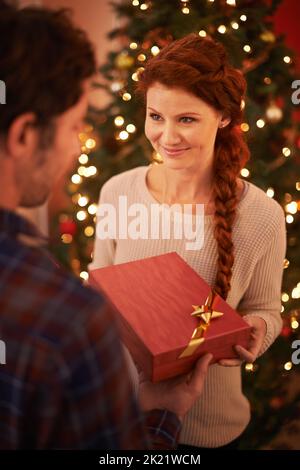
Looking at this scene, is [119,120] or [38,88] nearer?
[38,88]

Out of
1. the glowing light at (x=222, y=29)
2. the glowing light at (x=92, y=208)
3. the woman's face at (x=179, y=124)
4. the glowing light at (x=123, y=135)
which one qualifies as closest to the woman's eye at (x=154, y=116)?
the woman's face at (x=179, y=124)

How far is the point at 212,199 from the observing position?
127cm

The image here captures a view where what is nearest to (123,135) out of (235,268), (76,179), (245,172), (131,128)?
(131,128)

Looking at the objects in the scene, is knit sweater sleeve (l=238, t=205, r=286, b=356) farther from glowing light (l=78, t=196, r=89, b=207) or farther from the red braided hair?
glowing light (l=78, t=196, r=89, b=207)

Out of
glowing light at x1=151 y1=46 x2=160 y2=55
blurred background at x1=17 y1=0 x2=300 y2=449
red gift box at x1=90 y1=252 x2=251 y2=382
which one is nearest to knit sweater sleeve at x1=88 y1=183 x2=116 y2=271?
red gift box at x1=90 y1=252 x2=251 y2=382

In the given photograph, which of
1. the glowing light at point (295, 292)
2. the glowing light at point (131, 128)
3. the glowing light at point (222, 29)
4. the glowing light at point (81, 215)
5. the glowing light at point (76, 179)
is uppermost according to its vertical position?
the glowing light at point (222, 29)

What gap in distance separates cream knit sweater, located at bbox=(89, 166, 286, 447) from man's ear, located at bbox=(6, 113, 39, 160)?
0.68 m

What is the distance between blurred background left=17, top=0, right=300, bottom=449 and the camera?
155cm

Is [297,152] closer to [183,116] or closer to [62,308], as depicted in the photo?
[183,116]

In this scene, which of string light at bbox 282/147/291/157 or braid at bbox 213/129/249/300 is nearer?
braid at bbox 213/129/249/300

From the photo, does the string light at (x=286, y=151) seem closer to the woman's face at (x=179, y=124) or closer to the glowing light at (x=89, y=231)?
Answer: the woman's face at (x=179, y=124)

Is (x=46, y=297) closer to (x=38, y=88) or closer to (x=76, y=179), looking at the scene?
(x=38, y=88)

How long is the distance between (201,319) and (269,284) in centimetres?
33

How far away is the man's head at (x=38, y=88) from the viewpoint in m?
0.63
